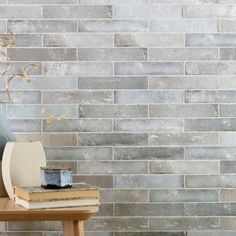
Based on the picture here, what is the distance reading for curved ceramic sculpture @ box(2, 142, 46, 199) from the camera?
2057mm

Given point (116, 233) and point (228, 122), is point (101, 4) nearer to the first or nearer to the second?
point (228, 122)

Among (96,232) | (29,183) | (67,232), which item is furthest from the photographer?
(96,232)

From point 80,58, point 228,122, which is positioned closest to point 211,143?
point 228,122

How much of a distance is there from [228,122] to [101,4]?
0.74m

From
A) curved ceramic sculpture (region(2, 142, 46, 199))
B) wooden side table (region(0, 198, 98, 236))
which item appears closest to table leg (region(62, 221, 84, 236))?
wooden side table (region(0, 198, 98, 236))

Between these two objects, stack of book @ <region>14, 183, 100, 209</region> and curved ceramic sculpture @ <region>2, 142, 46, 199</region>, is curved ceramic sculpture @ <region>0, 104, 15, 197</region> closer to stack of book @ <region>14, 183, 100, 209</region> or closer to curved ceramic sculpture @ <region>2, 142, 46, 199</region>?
curved ceramic sculpture @ <region>2, 142, 46, 199</region>

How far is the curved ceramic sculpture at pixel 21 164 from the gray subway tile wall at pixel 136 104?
0.88 ft

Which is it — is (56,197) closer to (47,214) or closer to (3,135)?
(47,214)

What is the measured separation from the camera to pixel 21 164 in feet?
6.80

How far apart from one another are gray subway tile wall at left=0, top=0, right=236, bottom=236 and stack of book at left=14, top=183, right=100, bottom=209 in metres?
0.42

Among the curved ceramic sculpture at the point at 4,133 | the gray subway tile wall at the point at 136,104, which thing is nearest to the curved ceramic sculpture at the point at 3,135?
the curved ceramic sculpture at the point at 4,133

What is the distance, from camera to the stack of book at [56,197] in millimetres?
1893

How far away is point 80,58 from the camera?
94.0 inches

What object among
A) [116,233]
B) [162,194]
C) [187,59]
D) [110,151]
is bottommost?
[116,233]
